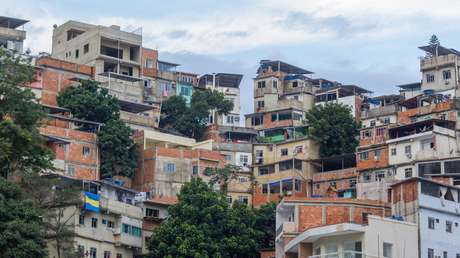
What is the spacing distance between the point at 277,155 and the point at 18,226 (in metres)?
30.4

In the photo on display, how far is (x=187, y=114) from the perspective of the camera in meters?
79.4

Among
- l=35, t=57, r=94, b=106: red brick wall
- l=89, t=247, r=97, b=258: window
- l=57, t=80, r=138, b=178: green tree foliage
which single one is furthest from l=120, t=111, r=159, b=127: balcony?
l=89, t=247, r=97, b=258: window

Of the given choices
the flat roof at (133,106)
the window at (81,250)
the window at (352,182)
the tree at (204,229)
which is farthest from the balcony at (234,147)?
the window at (81,250)

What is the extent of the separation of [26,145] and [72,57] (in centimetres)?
3227

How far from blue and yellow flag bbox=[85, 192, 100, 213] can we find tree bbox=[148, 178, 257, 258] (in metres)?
3.44

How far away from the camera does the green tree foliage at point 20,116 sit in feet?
166

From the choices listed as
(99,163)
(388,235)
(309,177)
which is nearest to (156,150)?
(99,163)

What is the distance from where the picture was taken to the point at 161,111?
262ft

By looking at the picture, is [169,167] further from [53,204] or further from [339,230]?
[339,230]

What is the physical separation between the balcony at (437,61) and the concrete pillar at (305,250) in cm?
3271

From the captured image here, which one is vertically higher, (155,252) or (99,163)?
(99,163)

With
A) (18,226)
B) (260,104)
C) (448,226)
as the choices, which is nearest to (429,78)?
(260,104)

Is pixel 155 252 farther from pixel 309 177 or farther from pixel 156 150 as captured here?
pixel 309 177

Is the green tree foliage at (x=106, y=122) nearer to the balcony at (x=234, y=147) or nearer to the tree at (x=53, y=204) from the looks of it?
the balcony at (x=234, y=147)
